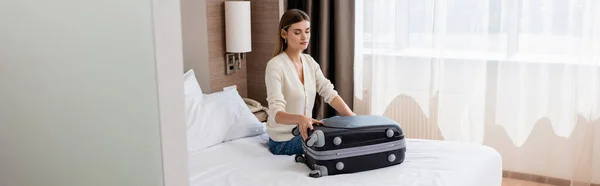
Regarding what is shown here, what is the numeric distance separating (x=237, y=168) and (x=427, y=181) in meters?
0.87

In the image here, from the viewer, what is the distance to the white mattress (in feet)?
8.16

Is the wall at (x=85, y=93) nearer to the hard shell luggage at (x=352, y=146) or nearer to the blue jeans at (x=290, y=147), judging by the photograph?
the hard shell luggage at (x=352, y=146)

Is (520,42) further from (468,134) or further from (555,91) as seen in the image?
(468,134)

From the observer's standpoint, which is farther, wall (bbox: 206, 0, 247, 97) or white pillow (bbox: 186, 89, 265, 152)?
wall (bbox: 206, 0, 247, 97)

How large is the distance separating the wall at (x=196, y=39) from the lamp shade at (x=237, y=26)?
0.15 metres

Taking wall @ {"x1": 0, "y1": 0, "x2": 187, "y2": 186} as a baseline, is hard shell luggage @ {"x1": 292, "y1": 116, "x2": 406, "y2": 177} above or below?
below

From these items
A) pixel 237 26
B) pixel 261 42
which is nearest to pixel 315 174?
pixel 237 26

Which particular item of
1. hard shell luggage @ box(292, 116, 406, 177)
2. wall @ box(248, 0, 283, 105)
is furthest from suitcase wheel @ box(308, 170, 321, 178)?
wall @ box(248, 0, 283, 105)

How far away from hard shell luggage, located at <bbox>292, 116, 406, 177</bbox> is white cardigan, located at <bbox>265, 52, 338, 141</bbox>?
0.88 feet

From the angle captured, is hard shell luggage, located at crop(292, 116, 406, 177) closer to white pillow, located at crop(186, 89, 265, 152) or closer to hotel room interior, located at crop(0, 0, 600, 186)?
hotel room interior, located at crop(0, 0, 600, 186)

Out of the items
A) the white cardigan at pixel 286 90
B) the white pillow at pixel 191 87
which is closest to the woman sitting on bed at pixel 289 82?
the white cardigan at pixel 286 90

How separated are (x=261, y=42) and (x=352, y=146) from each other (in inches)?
71.2

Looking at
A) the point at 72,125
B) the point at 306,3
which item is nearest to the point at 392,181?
the point at 72,125

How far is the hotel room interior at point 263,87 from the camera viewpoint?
1.42 metres
